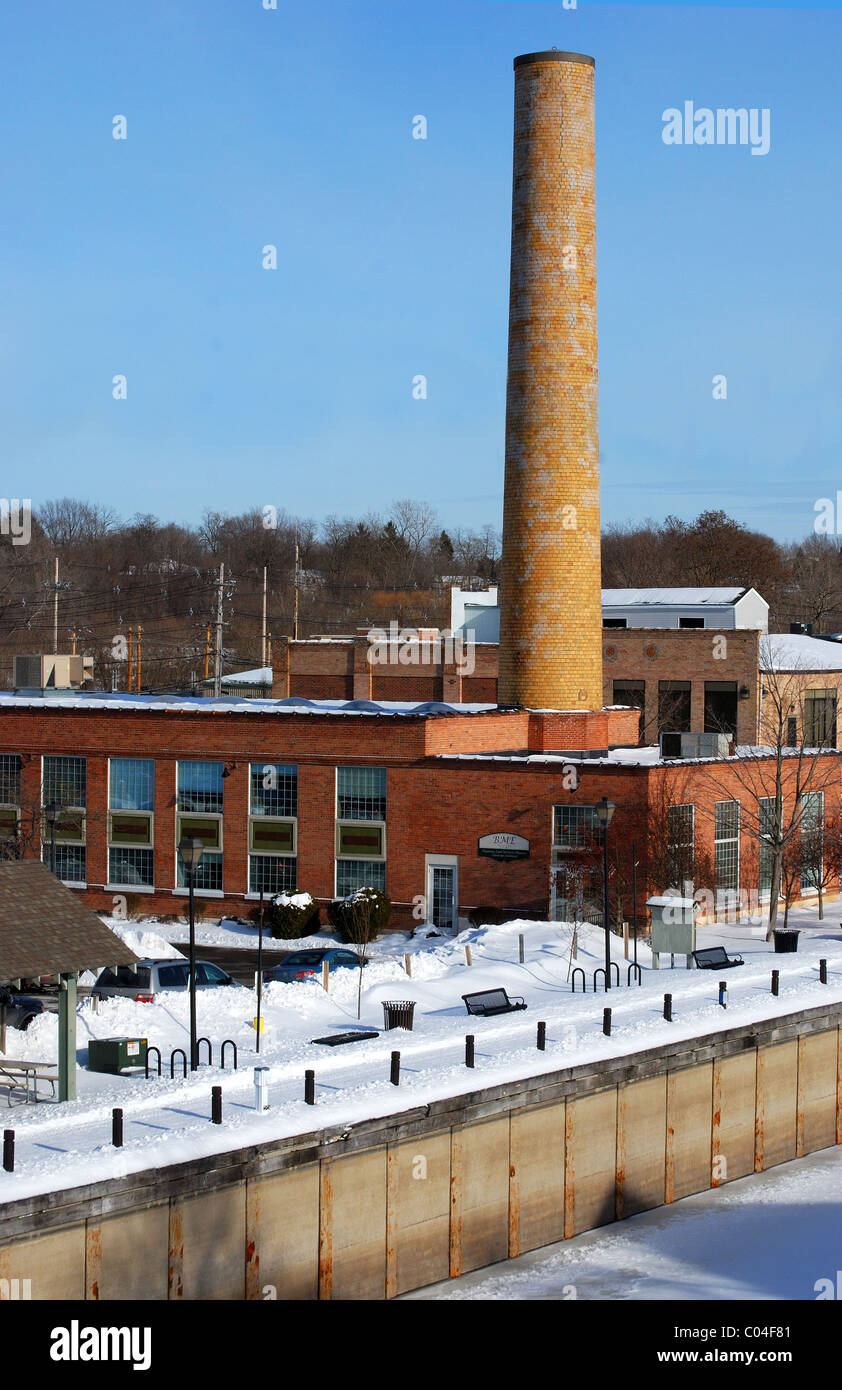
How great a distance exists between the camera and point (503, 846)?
44531mm

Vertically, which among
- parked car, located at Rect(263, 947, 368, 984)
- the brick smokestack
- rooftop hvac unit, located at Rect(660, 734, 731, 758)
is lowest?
parked car, located at Rect(263, 947, 368, 984)

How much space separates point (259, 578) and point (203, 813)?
275 feet

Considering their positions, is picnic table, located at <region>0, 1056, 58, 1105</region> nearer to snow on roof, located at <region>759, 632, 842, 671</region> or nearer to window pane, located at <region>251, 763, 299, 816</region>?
window pane, located at <region>251, 763, 299, 816</region>

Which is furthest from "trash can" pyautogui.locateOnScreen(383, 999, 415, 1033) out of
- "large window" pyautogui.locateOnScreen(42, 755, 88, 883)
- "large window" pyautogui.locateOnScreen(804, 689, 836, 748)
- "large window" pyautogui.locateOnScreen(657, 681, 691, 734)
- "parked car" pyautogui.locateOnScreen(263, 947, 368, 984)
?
"large window" pyautogui.locateOnScreen(804, 689, 836, 748)

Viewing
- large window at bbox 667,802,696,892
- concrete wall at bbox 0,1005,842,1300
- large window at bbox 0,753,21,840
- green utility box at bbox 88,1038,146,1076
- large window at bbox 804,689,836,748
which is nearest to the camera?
concrete wall at bbox 0,1005,842,1300

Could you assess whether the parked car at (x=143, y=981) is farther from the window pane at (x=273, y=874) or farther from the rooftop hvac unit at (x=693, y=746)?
the rooftop hvac unit at (x=693, y=746)

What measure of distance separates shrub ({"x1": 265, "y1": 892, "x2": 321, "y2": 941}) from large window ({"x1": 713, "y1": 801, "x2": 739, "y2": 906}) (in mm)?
10448

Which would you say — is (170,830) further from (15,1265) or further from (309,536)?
(309,536)

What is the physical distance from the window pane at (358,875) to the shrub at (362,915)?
0.88 metres

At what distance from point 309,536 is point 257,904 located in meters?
106

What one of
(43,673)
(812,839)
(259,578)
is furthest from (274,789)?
(259,578)

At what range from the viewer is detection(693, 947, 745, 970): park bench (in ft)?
112

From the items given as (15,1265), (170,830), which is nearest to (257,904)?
(170,830)

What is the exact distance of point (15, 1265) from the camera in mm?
17453
